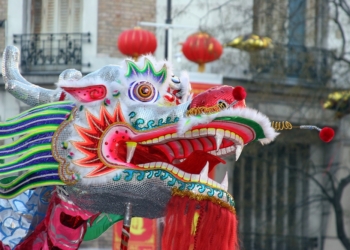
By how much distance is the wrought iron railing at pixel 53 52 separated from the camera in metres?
11.7

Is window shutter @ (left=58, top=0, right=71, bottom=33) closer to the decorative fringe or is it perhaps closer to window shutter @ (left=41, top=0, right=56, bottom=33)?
window shutter @ (left=41, top=0, right=56, bottom=33)

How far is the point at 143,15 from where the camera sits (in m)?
12.6

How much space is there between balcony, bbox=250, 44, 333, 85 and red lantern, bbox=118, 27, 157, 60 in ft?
4.86

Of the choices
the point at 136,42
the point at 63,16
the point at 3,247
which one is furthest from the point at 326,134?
the point at 136,42

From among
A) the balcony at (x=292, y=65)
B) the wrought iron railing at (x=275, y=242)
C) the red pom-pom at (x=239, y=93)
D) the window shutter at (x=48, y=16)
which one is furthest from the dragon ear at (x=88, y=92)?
the wrought iron railing at (x=275, y=242)

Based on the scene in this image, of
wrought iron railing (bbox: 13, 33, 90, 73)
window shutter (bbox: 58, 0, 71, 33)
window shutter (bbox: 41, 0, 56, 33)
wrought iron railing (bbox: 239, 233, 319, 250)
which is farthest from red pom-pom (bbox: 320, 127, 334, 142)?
wrought iron railing (bbox: 239, 233, 319, 250)

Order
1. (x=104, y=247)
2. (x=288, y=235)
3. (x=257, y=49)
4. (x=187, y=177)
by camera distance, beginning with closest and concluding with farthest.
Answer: (x=187, y=177) < (x=104, y=247) < (x=257, y=49) < (x=288, y=235)

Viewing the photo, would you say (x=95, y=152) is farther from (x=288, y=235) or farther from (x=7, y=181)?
(x=288, y=235)

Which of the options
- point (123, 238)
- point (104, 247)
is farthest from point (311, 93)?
point (123, 238)

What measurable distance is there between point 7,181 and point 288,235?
915cm

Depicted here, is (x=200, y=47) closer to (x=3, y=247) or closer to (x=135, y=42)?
(x=135, y=42)

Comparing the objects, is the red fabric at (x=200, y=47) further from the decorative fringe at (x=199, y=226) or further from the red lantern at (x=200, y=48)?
Result: the decorative fringe at (x=199, y=226)

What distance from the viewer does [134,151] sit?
4.29m

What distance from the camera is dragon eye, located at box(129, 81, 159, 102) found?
426 centimetres
